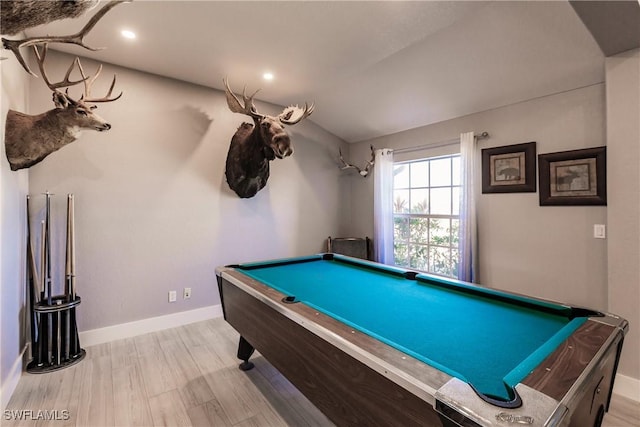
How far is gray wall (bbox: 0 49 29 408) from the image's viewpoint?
6.09 ft

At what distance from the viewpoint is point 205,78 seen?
10.3 feet

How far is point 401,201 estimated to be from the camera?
13.8 feet

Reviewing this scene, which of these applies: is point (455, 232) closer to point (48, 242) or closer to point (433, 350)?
point (433, 350)

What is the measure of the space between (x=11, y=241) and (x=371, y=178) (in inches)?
152

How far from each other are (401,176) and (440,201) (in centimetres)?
71

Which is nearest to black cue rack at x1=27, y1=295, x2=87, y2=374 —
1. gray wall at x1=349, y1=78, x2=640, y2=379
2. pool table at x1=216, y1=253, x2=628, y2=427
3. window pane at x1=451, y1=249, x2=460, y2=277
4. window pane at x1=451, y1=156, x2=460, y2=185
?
pool table at x1=216, y1=253, x2=628, y2=427

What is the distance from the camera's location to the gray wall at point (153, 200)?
270cm

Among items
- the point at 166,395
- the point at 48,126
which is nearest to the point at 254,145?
the point at 48,126

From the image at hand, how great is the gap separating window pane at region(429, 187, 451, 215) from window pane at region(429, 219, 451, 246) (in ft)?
0.38

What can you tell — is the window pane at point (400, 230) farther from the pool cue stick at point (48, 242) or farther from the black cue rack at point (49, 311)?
the pool cue stick at point (48, 242)

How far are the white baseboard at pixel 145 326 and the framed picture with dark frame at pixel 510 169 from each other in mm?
3420

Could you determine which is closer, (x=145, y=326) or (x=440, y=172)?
(x=145, y=326)

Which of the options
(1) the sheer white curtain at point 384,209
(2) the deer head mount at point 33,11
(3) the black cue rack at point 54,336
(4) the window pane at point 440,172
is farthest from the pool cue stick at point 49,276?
(4) the window pane at point 440,172

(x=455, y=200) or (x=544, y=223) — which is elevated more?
(x=455, y=200)
